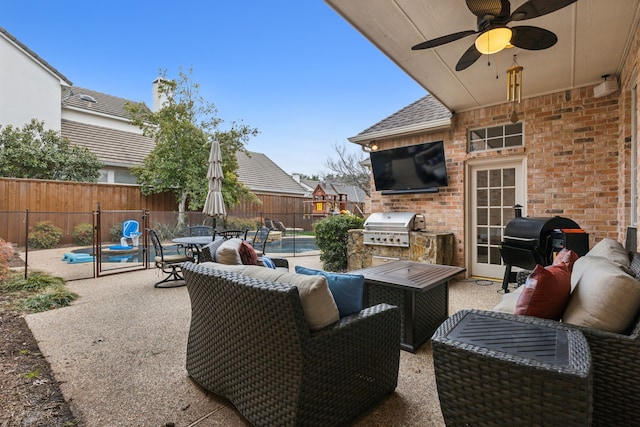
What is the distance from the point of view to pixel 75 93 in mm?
14320

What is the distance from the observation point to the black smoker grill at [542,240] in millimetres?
3525

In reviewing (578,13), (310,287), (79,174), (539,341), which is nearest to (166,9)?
(79,174)

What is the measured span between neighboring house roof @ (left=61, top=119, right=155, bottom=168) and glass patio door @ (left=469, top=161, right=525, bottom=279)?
37.8 feet

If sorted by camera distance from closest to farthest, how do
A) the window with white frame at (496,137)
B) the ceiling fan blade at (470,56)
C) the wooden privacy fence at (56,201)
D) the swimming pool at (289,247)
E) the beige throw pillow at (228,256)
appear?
the beige throw pillow at (228,256)
the ceiling fan blade at (470,56)
the window with white frame at (496,137)
the wooden privacy fence at (56,201)
the swimming pool at (289,247)

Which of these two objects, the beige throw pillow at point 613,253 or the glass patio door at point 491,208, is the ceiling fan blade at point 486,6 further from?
the glass patio door at point 491,208

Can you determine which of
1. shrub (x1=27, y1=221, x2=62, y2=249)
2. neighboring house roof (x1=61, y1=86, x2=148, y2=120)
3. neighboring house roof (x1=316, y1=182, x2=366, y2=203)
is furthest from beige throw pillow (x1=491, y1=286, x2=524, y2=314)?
neighboring house roof (x1=316, y1=182, x2=366, y2=203)

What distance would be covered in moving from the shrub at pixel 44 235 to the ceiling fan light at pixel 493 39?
884cm

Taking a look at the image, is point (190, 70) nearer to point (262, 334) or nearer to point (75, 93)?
point (75, 93)

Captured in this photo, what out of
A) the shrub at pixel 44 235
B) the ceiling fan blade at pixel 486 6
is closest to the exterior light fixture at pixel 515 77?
the ceiling fan blade at pixel 486 6

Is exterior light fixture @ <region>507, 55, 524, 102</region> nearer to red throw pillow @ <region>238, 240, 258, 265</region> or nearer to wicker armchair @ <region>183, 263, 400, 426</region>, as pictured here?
wicker armchair @ <region>183, 263, 400, 426</region>

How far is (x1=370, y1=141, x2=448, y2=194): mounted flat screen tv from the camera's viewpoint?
540 cm

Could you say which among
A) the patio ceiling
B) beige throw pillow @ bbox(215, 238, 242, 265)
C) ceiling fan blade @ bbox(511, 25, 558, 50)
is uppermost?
the patio ceiling

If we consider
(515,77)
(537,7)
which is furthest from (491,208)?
(537,7)

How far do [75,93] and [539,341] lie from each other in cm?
1859
